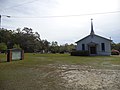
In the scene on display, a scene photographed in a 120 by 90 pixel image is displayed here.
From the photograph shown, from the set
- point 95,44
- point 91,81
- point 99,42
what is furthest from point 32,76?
point 99,42

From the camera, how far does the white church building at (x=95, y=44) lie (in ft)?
130

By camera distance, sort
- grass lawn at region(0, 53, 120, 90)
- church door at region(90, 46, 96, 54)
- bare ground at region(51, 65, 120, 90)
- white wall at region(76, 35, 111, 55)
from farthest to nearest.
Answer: church door at region(90, 46, 96, 54)
white wall at region(76, 35, 111, 55)
grass lawn at region(0, 53, 120, 90)
bare ground at region(51, 65, 120, 90)

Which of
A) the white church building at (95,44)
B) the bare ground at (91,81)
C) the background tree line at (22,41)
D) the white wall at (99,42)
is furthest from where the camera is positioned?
the background tree line at (22,41)

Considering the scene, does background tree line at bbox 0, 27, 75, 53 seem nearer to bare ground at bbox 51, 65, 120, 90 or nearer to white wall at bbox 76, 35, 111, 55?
white wall at bbox 76, 35, 111, 55

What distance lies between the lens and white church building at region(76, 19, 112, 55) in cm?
3969

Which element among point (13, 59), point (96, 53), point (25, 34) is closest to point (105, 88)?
point (13, 59)

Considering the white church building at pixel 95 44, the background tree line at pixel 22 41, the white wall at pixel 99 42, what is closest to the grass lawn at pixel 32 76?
the white wall at pixel 99 42

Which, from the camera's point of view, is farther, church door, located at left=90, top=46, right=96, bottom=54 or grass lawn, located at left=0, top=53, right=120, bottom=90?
church door, located at left=90, top=46, right=96, bottom=54

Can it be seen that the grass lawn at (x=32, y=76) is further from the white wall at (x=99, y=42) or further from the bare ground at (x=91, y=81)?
the white wall at (x=99, y=42)

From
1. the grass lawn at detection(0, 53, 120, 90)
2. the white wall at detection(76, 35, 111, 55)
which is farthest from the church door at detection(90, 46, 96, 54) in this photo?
the grass lawn at detection(0, 53, 120, 90)

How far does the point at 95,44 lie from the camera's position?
40.2 meters

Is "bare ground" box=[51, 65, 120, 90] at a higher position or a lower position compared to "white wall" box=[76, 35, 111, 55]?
lower

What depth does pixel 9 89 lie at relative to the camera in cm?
658

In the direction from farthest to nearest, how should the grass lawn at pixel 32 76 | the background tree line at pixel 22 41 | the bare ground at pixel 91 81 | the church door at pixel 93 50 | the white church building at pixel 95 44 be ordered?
the background tree line at pixel 22 41 → the church door at pixel 93 50 → the white church building at pixel 95 44 → the grass lawn at pixel 32 76 → the bare ground at pixel 91 81
